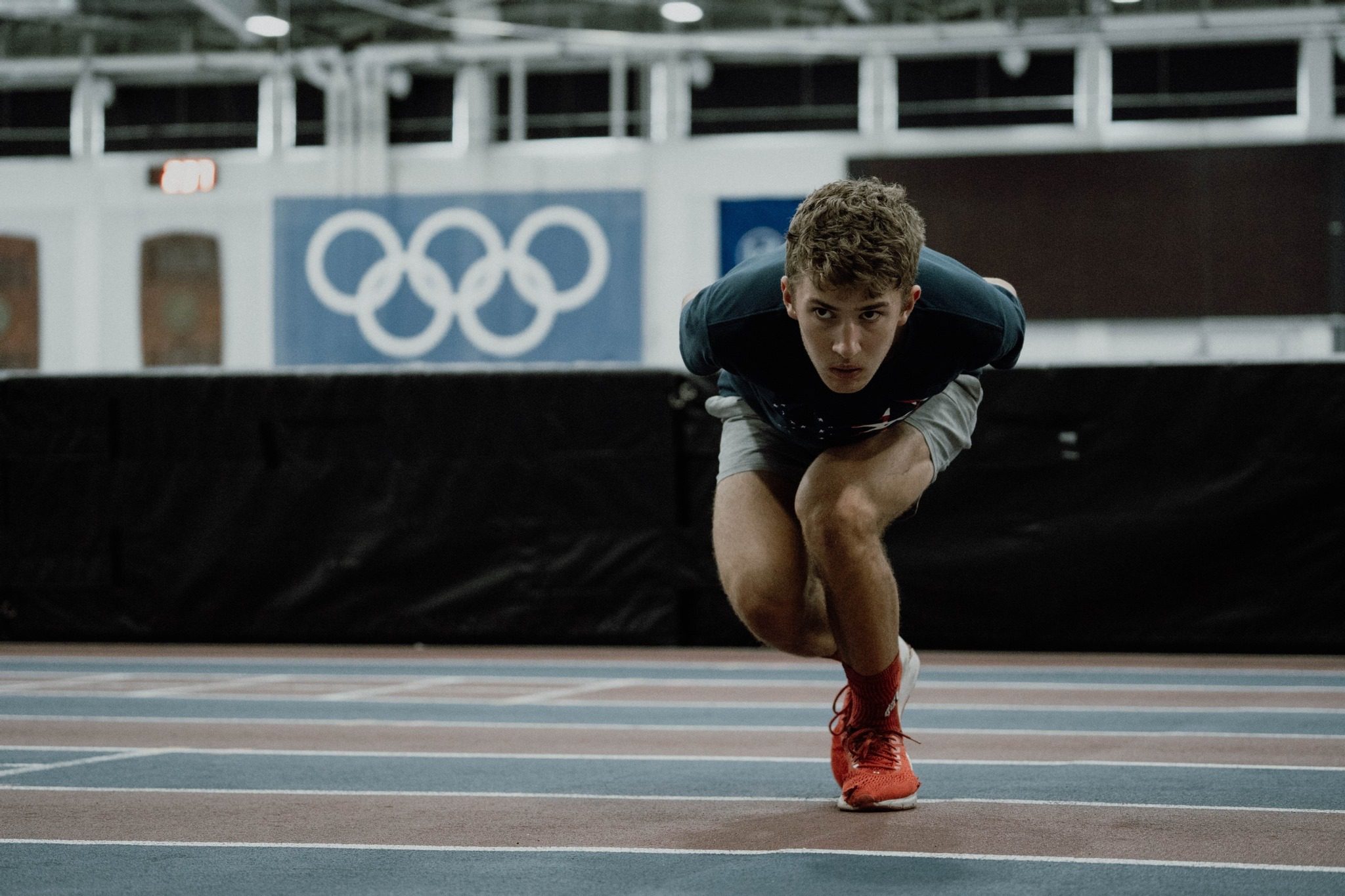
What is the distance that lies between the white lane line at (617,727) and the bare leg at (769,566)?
1.31 m

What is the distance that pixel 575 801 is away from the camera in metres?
3.42

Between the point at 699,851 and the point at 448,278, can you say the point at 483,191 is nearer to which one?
the point at 448,278

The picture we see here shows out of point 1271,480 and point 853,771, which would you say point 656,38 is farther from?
point 853,771

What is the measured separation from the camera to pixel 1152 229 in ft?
44.2

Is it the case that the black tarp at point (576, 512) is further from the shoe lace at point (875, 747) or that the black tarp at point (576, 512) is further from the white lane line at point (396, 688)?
the shoe lace at point (875, 747)

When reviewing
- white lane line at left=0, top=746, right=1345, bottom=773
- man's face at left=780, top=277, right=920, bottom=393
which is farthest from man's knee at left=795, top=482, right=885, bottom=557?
white lane line at left=0, top=746, right=1345, bottom=773

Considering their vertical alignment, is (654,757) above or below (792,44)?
below

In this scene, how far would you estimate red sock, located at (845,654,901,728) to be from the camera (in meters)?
3.28

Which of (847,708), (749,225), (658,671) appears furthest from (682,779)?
(749,225)

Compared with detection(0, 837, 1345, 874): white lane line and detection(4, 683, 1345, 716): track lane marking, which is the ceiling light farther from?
detection(0, 837, 1345, 874): white lane line

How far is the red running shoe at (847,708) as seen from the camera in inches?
132

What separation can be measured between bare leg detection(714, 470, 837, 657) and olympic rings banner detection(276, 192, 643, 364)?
9.57m

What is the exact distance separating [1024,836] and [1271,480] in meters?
4.40

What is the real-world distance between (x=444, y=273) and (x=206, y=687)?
24.4 feet
